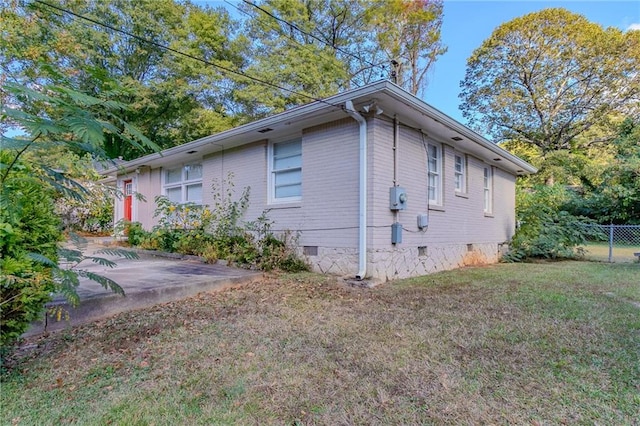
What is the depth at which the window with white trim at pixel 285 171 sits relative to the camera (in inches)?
275

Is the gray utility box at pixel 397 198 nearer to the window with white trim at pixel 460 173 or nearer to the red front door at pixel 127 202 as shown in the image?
the window with white trim at pixel 460 173

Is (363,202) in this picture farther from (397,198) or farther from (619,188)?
(619,188)

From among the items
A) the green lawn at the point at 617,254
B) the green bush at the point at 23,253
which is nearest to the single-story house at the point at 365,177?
the green lawn at the point at 617,254

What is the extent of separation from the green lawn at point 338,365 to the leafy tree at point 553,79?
19.0 meters

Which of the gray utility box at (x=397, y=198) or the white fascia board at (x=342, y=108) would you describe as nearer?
the white fascia board at (x=342, y=108)

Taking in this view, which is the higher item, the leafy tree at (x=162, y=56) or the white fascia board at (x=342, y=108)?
the leafy tree at (x=162, y=56)

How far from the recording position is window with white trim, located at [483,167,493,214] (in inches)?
391

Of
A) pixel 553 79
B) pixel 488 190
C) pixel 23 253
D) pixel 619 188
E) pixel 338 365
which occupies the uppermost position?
pixel 553 79

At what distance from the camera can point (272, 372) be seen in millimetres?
2430

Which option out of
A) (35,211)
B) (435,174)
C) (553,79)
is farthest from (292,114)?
(553,79)

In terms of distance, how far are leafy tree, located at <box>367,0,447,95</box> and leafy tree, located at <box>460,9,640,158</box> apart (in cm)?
466

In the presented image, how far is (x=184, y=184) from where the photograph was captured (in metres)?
9.69

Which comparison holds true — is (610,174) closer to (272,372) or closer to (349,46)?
(349,46)

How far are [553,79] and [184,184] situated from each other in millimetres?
20197
